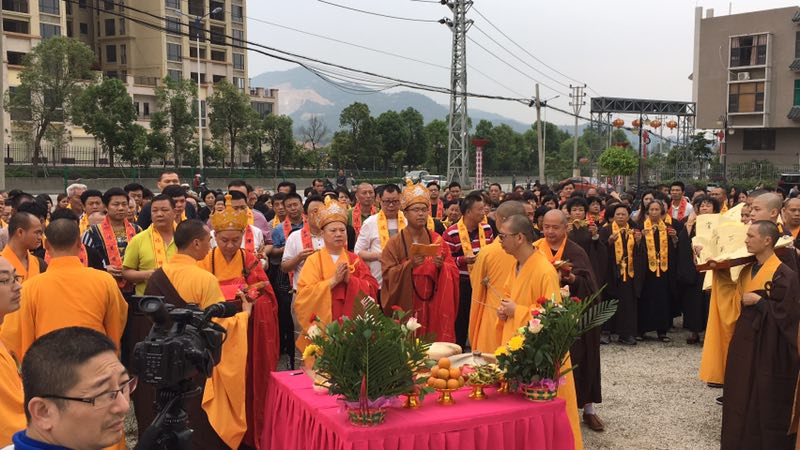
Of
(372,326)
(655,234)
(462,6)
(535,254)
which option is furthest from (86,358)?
(462,6)

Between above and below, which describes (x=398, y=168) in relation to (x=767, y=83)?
below

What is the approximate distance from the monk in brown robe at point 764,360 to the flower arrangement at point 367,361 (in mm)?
3010

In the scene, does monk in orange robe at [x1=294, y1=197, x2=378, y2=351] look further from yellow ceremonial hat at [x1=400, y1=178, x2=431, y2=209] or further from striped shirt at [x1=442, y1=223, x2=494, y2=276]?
striped shirt at [x1=442, y1=223, x2=494, y2=276]

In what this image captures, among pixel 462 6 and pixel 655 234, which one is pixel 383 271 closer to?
pixel 655 234

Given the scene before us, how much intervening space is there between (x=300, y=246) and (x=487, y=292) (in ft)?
6.60

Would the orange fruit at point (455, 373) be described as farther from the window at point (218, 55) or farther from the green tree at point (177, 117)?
the window at point (218, 55)

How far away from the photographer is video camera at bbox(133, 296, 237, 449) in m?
2.54

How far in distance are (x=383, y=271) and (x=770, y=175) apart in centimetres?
3819

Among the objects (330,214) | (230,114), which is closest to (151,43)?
(230,114)

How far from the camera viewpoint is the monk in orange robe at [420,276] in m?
6.55

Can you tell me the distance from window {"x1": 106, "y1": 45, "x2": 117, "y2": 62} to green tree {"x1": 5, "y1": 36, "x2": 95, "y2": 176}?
77.6 ft

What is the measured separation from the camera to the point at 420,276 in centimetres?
672

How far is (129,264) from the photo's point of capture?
596 centimetres

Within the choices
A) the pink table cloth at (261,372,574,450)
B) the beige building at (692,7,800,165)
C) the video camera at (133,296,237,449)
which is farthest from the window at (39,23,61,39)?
the video camera at (133,296,237,449)
